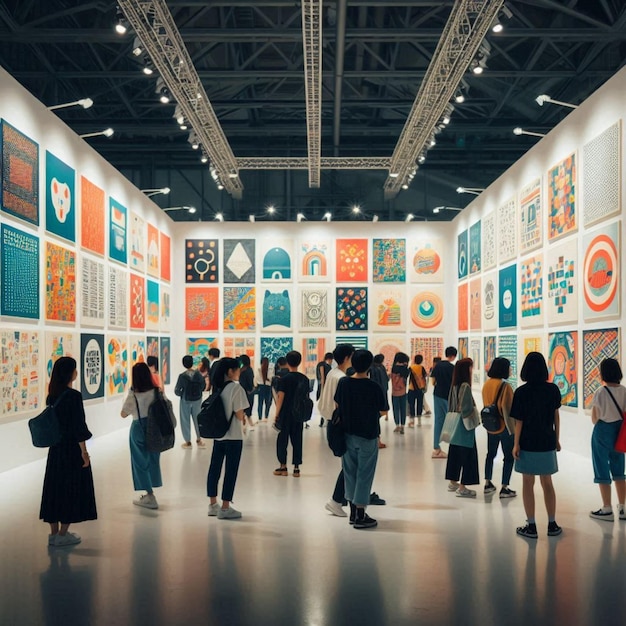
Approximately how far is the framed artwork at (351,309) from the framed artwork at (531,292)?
28.1ft

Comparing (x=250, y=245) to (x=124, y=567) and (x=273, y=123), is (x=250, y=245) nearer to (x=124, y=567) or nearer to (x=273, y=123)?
(x=273, y=123)

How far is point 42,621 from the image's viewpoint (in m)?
4.98

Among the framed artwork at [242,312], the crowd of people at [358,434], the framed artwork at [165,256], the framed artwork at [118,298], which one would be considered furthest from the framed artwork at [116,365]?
the crowd of people at [358,434]

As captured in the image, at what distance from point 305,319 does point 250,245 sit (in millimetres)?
3019

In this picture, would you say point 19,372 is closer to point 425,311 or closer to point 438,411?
point 438,411

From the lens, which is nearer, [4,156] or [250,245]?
[4,156]

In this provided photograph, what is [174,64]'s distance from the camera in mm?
14664

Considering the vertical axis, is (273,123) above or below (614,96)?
above

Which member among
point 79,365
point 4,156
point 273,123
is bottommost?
point 79,365

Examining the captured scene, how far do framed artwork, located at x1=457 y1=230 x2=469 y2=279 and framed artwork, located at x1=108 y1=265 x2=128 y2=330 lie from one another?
996cm

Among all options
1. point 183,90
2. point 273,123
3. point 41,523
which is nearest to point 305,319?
point 273,123

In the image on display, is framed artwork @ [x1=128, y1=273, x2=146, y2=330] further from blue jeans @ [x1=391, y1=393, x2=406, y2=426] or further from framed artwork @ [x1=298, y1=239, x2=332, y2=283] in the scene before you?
blue jeans @ [x1=391, y1=393, x2=406, y2=426]

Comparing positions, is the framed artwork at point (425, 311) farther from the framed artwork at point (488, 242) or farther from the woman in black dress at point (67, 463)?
the woman in black dress at point (67, 463)

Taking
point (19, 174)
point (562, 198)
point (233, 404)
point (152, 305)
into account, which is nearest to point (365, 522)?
point (233, 404)
